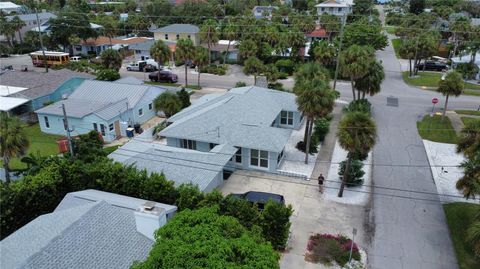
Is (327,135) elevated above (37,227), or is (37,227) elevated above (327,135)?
(37,227)

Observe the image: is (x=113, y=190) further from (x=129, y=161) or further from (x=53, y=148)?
(x=53, y=148)

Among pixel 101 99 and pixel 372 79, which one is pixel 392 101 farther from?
pixel 101 99

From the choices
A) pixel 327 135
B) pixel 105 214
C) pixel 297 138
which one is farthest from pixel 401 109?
pixel 105 214

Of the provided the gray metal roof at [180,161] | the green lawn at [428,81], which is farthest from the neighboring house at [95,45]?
the gray metal roof at [180,161]

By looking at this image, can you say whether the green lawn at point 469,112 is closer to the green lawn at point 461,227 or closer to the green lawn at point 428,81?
the green lawn at point 428,81

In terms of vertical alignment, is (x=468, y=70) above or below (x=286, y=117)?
above

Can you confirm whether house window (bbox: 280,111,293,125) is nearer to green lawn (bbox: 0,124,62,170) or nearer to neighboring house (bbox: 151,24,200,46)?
green lawn (bbox: 0,124,62,170)

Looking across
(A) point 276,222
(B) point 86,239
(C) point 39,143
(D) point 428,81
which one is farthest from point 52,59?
(D) point 428,81
